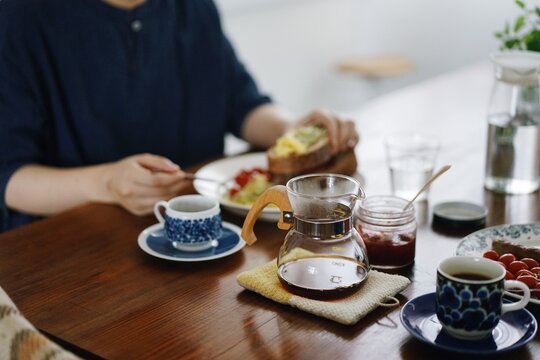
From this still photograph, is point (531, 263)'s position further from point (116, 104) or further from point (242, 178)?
point (116, 104)

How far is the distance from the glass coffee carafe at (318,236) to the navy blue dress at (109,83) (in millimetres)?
804

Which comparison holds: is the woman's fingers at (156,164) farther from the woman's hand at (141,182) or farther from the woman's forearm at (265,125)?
the woman's forearm at (265,125)

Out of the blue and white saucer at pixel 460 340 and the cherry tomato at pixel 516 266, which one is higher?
the cherry tomato at pixel 516 266

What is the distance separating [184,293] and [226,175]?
2.10 ft

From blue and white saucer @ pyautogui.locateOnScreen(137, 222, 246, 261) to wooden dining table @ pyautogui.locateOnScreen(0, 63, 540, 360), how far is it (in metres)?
0.02

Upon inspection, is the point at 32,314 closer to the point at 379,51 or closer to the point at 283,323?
the point at 283,323

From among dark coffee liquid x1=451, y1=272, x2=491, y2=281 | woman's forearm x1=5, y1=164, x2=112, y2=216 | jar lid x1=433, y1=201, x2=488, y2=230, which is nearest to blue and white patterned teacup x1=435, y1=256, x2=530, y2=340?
dark coffee liquid x1=451, y1=272, x2=491, y2=281

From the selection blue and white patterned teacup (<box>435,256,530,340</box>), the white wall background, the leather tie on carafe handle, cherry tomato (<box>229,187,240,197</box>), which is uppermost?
the leather tie on carafe handle

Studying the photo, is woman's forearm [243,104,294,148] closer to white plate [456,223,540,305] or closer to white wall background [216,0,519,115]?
white plate [456,223,540,305]

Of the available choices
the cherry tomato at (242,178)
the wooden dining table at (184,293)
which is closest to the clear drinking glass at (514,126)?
the wooden dining table at (184,293)

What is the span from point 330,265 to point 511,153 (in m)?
0.65

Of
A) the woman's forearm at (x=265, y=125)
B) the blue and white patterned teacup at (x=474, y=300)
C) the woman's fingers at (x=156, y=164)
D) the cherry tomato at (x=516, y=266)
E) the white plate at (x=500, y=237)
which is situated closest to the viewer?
the blue and white patterned teacup at (x=474, y=300)

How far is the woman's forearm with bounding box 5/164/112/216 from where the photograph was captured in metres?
1.67

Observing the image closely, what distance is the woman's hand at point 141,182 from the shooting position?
5.17 feet
